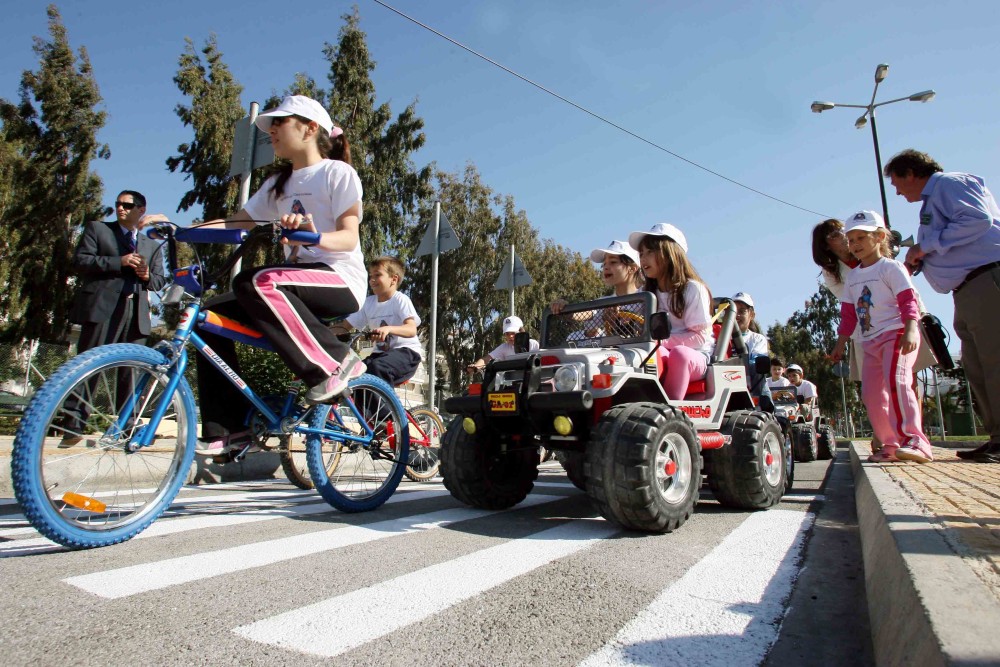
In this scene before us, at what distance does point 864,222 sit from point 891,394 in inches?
56.7

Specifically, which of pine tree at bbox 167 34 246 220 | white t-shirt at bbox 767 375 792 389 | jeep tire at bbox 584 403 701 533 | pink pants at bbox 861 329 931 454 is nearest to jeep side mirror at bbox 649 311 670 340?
jeep tire at bbox 584 403 701 533

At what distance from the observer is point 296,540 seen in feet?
9.62

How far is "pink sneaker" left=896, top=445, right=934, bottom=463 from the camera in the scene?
5180 millimetres

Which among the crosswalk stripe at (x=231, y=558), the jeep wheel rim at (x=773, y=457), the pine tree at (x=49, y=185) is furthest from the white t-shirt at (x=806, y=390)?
the pine tree at (x=49, y=185)

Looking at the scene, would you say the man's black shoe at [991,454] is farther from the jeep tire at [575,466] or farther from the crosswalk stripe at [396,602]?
the crosswalk stripe at [396,602]

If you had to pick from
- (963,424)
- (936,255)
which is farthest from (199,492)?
(963,424)

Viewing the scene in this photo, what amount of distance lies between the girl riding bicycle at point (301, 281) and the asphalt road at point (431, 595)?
694 millimetres

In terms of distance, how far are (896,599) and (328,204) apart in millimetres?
3204

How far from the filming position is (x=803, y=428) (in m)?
10.2

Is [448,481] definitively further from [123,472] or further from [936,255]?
[936,255]

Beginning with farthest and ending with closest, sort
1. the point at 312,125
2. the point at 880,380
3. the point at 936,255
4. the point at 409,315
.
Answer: the point at 409,315 → the point at 880,380 → the point at 936,255 → the point at 312,125

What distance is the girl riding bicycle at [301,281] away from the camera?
10.7 feet

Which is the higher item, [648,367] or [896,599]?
[648,367]

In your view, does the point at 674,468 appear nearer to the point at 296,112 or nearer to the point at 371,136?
the point at 296,112
